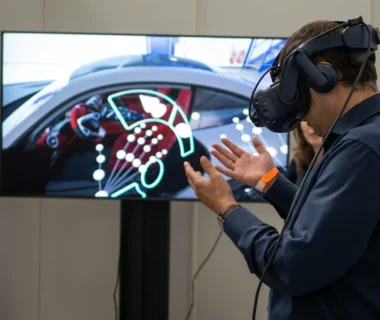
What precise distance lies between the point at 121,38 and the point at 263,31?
78 centimetres

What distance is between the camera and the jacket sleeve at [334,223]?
0.98 metres

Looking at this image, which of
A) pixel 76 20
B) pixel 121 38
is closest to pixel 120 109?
pixel 121 38

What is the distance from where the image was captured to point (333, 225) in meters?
0.98

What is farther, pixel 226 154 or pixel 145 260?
pixel 145 260

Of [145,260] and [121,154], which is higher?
[121,154]

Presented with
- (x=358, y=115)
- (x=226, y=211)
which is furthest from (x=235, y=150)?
(x=358, y=115)

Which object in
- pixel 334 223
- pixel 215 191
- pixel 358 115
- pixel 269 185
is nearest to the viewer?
pixel 334 223

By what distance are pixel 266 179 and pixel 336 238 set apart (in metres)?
0.36

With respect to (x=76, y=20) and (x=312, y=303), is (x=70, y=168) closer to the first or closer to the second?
(x=76, y=20)

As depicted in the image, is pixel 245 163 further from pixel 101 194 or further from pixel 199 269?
pixel 199 269

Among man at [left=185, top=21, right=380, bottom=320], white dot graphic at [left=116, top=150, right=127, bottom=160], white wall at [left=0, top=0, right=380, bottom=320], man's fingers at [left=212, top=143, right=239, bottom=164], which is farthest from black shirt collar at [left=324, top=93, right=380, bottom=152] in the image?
white wall at [left=0, top=0, right=380, bottom=320]

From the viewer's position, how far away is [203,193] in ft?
4.08

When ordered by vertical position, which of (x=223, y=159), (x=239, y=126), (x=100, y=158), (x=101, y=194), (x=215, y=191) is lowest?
(x=215, y=191)

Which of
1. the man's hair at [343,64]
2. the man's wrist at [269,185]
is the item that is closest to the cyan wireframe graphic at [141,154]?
the man's wrist at [269,185]
